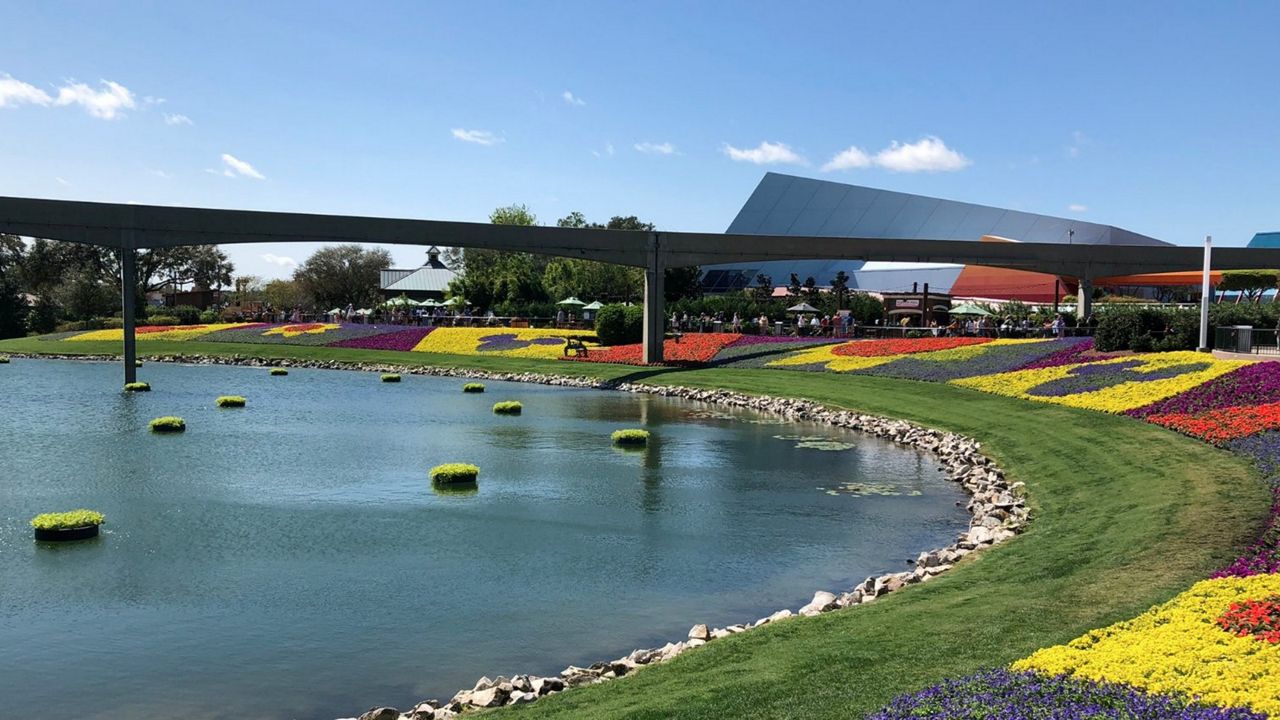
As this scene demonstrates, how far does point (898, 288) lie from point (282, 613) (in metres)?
90.9

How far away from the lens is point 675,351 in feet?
A: 180

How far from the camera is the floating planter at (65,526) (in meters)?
17.3

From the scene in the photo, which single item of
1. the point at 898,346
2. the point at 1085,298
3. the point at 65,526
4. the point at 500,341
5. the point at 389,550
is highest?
the point at 1085,298

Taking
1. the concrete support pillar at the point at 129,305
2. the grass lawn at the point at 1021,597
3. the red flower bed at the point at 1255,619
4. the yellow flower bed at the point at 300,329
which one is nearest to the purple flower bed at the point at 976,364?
the grass lawn at the point at 1021,597

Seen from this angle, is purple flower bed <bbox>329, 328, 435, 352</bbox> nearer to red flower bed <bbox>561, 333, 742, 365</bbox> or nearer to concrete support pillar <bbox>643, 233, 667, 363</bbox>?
red flower bed <bbox>561, 333, 742, 365</bbox>

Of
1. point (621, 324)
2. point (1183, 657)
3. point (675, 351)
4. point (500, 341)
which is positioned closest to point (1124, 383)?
point (1183, 657)

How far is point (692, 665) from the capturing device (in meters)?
11.0

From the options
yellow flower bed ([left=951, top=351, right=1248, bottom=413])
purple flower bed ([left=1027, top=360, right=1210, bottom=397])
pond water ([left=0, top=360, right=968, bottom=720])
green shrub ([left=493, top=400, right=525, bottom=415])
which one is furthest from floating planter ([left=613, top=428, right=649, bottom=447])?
purple flower bed ([left=1027, top=360, right=1210, bottom=397])

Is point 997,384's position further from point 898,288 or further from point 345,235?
point 898,288

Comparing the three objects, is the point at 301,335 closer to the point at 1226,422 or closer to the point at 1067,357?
the point at 1067,357

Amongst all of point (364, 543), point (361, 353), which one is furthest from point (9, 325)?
point (364, 543)

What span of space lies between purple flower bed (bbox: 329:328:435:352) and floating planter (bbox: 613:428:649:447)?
3586 centimetres

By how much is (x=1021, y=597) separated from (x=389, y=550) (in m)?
9.87

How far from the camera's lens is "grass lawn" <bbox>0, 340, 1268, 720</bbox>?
966 centimetres
